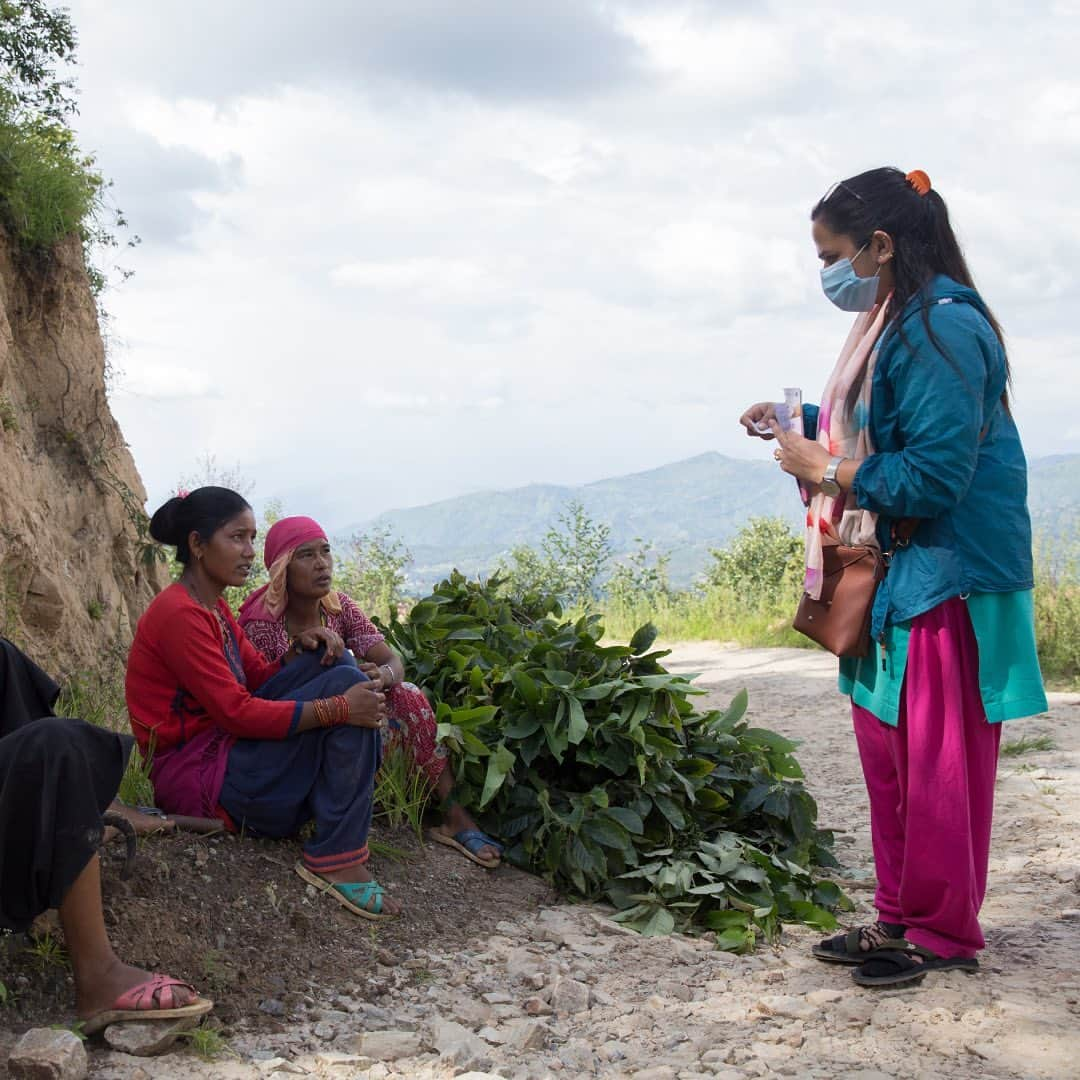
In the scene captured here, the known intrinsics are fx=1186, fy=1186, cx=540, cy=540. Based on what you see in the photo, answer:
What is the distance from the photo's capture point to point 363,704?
3775 millimetres

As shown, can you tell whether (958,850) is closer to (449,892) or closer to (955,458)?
(955,458)

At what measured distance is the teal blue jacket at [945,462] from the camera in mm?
3270

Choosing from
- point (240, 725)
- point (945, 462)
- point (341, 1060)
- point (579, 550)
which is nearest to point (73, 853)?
point (341, 1060)

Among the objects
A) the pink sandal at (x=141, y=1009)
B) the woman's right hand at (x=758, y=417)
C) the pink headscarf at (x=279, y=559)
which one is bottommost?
the pink sandal at (x=141, y=1009)

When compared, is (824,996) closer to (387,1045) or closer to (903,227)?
(387,1045)

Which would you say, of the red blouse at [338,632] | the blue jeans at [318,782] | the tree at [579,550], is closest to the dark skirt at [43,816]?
the blue jeans at [318,782]

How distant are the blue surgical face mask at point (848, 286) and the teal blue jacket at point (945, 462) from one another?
14 cm

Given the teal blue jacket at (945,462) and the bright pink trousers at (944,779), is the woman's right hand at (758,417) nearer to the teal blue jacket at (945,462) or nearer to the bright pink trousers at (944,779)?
the teal blue jacket at (945,462)

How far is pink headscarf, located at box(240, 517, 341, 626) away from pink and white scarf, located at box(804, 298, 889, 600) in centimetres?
178

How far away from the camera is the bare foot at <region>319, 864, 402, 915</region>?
3818mm

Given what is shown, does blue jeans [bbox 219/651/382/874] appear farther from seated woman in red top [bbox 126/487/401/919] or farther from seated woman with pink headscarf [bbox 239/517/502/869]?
seated woman with pink headscarf [bbox 239/517/502/869]

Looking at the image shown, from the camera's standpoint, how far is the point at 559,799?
4621 millimetres

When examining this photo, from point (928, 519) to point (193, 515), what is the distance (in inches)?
93.1

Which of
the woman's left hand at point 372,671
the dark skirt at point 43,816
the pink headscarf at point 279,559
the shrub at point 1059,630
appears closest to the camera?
the dark skirt at point 43,816
